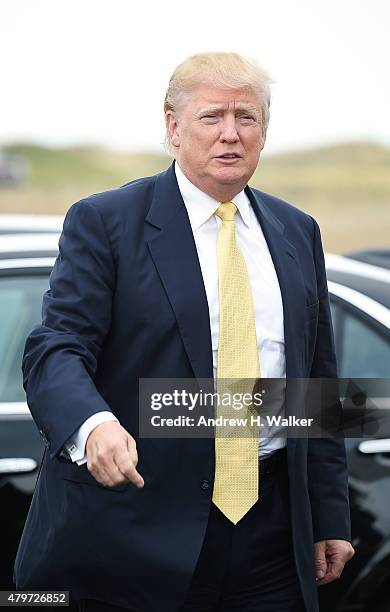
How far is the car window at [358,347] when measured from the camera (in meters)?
3.60

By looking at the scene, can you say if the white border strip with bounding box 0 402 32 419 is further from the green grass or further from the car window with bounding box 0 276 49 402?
the green grass

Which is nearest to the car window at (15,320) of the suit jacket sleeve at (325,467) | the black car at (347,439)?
the black car at (347,439)

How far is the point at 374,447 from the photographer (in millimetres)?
3449

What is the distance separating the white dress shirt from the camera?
2.51 meters

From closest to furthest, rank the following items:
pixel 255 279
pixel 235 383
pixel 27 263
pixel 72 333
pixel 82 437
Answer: pixel 82 437, pixel 72 333, pixel 235 383, pixel 255 279, pixel 27 263

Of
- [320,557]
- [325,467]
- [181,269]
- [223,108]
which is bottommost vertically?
[320,557]

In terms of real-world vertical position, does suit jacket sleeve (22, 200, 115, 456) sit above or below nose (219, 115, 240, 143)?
below

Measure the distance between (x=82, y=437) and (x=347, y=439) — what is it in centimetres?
144

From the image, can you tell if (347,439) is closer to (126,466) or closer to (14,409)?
(14,409)

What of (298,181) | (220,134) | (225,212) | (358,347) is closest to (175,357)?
(225,212)

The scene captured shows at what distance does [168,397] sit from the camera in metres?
2.42

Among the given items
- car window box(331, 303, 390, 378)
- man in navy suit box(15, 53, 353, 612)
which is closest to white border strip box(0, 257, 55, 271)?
car window box(331, 303, 390, 378)

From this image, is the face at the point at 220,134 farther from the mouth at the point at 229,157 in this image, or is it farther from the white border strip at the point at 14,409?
the white border strip at the point at 14,409

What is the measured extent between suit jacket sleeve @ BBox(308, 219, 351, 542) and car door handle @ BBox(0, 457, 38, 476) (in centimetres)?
102
